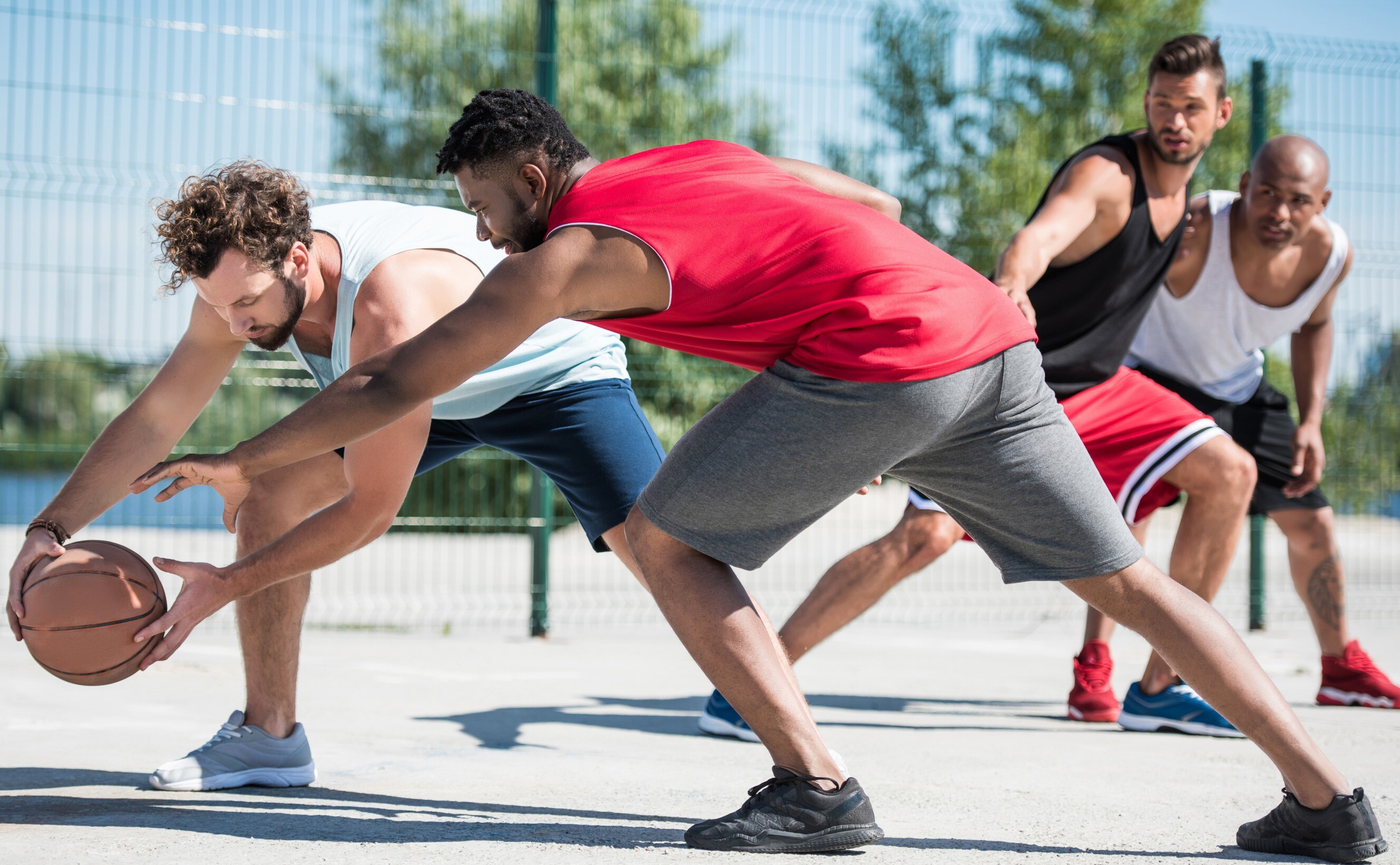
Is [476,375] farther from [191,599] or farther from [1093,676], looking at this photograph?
[1093,676]

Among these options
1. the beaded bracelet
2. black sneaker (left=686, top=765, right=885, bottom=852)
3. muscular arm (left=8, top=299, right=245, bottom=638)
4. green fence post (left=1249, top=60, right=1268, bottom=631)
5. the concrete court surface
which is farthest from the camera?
green fence post (left=1249, top=60, right=1268, bottom=631)

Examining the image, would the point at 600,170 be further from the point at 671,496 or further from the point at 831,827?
the point at 831,827

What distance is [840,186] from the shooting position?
119 inches

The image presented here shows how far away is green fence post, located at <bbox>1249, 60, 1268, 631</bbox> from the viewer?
7.70 metres

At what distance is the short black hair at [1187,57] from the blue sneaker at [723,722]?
95.3 inches

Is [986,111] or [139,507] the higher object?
[986,111]

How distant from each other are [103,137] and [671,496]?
199 inches

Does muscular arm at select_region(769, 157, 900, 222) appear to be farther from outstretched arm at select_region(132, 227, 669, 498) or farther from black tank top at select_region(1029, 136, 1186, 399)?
black tank top at select_region(1029, 136, 1186, 399)

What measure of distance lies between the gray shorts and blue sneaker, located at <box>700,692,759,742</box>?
1596 millimetres

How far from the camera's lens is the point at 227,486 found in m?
2.64

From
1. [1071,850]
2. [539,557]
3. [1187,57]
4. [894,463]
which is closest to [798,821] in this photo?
[1071,850]

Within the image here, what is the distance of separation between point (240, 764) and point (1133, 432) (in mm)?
2843

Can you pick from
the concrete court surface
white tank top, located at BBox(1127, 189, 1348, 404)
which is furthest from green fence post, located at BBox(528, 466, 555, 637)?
white tank top, located at BBox(1127, 189, 1348, 404)

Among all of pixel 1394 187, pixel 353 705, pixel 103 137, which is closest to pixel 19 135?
pixel 103 137
